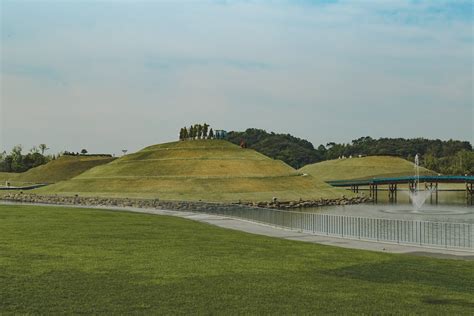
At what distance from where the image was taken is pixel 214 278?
59.4 feet

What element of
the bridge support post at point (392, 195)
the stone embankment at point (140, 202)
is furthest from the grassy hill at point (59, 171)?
the bridge support post at point (392, 195)

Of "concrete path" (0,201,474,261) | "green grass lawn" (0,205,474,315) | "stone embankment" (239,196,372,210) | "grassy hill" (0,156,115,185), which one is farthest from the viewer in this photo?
"grassy hill" (0,156,115,185)

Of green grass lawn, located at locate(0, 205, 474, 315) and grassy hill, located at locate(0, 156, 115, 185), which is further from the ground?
grassy hill, located at locate(0, 156, 115, 185)

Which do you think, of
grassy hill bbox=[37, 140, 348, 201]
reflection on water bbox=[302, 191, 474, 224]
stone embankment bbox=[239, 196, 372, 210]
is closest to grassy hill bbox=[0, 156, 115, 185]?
grassy hill bbox=[37, 140, 348, 201]

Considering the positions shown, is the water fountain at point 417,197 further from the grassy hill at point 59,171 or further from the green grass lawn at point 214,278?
the grassy hill at point 59,171

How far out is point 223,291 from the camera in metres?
16.2

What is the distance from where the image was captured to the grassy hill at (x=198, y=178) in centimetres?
9894

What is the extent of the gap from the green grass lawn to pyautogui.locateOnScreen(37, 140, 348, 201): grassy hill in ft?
222

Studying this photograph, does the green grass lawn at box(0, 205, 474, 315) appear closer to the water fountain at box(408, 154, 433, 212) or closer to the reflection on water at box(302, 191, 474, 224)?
the reflection on water at box(302, 191, 474, 224)

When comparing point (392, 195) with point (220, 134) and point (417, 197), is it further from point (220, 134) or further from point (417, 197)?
point (220, 134)

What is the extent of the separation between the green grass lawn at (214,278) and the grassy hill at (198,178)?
67.6 meters

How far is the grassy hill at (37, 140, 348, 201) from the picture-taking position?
98.9 m

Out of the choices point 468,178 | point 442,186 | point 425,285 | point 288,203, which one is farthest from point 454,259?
point 442,186

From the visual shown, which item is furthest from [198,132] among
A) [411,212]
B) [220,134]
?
[411,212]
